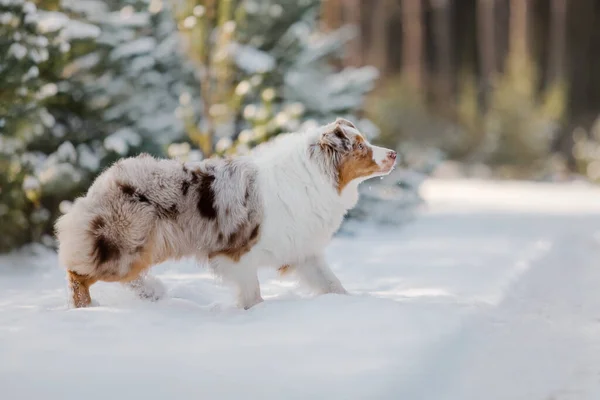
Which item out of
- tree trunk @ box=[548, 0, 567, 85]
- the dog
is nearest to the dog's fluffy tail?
the dog

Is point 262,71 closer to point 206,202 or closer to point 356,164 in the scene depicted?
point 356,164

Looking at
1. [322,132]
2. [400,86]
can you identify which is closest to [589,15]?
[400,86]

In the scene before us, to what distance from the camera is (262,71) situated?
1002cm

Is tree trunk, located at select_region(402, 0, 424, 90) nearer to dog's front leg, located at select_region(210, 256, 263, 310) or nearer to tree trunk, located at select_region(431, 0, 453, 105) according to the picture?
tree trunk, located at select_region(431, 0, 453, 105)

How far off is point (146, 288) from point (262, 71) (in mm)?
5036

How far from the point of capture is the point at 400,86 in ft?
80.8

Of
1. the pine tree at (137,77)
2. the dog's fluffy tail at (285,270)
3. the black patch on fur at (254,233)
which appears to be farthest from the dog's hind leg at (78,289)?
the pine tree at (137,77)

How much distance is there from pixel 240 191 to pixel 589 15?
28.0m

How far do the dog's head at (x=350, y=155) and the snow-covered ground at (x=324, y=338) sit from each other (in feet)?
3.15

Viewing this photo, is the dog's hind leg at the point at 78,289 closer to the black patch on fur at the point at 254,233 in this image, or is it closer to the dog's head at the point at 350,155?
the black patch on fur at the point at 254,233

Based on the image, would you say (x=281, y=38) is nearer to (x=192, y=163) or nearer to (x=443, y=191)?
(x=192, y=163)

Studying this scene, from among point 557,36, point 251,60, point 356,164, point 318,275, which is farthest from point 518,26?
point 318,275

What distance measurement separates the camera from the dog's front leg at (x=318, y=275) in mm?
5664

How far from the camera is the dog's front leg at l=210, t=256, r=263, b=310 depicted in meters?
5.34
